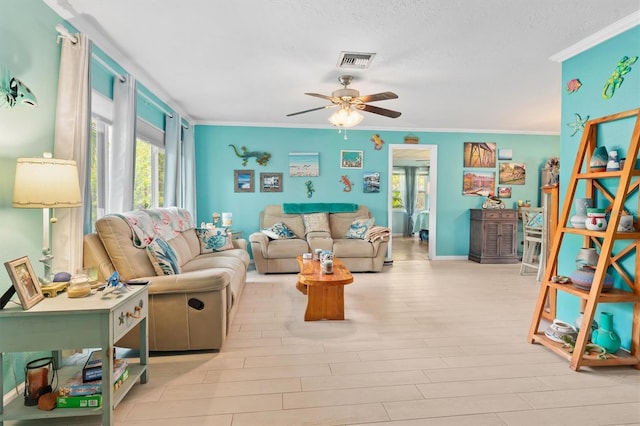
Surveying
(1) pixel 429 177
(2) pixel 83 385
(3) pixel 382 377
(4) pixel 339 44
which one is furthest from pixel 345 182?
(2) pixel 83 385

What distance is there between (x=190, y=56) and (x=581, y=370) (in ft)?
12.8

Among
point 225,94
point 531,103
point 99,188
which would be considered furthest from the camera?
point 531,103

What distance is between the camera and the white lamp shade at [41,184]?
1701mm

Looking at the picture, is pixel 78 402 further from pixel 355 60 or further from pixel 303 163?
pixel 303 163

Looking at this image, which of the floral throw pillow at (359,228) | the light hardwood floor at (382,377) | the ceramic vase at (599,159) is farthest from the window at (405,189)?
the ceramic vase at (599,159)

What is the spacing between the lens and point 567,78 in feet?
9.91

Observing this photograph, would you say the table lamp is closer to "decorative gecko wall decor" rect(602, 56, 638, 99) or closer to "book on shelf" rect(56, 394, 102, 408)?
"book on shelf" rect(56, 394, 102, 408)

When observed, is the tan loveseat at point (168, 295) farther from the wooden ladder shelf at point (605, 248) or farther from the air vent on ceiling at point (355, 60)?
the wooden ladder shelf at point (605, 248)

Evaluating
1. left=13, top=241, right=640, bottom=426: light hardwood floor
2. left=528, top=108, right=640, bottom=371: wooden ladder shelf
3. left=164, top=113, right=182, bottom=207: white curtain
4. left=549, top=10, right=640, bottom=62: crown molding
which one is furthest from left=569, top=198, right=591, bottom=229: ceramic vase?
left=164, top=113, right=182, bottom=207: white curtain

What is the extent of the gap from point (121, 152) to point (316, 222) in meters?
3.14

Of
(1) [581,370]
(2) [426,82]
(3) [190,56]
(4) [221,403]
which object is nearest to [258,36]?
(3) [190,56]

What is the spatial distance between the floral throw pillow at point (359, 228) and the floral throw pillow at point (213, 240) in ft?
6.45

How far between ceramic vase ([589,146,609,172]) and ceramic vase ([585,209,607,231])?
0.34 meters

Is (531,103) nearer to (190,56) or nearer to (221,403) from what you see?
(190,56)
